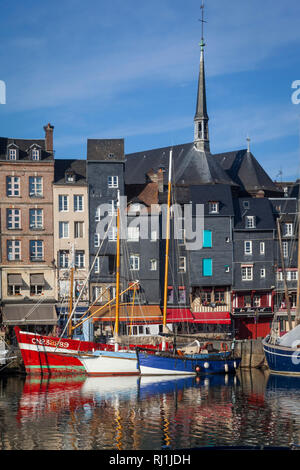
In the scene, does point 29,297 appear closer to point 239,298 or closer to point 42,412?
point 239,298

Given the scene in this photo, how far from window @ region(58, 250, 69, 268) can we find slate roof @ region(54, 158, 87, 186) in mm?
6729

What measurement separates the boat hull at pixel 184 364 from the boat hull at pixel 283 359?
296 cm

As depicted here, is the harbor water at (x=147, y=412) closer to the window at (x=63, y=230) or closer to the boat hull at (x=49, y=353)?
the boat hull at (x=49, y=353)

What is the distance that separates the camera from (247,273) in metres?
69.9

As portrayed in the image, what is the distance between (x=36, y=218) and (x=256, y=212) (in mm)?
22696

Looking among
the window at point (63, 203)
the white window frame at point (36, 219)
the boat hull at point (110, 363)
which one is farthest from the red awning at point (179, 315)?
the white window frame at point (36, 219)

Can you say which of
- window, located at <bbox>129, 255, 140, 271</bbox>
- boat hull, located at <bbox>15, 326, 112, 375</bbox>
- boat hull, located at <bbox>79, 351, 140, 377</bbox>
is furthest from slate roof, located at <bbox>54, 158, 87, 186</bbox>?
boat hull, located at <bbox>79, 351, 140, 377</bbox>

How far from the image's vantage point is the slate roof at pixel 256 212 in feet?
232

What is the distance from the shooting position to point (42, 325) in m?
62.7

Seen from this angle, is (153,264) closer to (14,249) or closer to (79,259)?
(79,259)

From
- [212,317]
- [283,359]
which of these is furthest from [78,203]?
[283,359]

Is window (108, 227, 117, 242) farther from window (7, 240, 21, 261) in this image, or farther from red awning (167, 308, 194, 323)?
red awning (167, 308, 194, 323)

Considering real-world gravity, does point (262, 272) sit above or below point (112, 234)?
below
